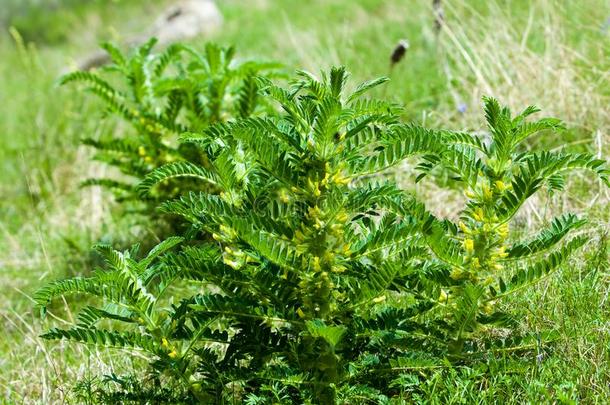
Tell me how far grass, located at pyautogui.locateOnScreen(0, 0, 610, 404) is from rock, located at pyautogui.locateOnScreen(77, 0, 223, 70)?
1924 mm

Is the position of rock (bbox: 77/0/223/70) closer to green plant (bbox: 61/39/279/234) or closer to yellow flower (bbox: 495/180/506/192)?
green plant (bbox: 61/39/279/234)

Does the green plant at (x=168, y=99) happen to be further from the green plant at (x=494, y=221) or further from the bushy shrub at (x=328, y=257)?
the green plant at (x=494, y=221)

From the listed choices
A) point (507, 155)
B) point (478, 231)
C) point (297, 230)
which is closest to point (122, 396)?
point (297, 230)

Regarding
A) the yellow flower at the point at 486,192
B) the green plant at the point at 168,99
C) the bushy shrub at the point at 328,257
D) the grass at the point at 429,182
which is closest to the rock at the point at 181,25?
the grass at the point at 429,182

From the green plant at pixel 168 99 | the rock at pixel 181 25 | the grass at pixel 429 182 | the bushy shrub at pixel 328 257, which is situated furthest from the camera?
the rock at pixel 181 25

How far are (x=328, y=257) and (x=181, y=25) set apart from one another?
26.7ft

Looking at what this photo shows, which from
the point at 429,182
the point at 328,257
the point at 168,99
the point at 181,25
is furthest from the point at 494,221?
the point at 181,25

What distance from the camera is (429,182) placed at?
12.6 feet

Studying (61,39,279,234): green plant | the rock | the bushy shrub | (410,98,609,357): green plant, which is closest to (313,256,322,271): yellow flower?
the bushy shrub

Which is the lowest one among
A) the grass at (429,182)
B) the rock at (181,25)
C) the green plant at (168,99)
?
the grass at (429,182)

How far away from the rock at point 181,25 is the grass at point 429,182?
192 cm

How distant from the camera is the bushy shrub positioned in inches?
80.5

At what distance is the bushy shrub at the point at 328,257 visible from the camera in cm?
204

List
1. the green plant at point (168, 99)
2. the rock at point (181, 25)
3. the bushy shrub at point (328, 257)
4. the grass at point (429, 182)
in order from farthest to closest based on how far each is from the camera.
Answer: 1. the rock at point (181, 25)
2. the green plant at point (168, 99)
3. the grass at point (429, 182)
4. the bushy shrub at point (328, 257)
